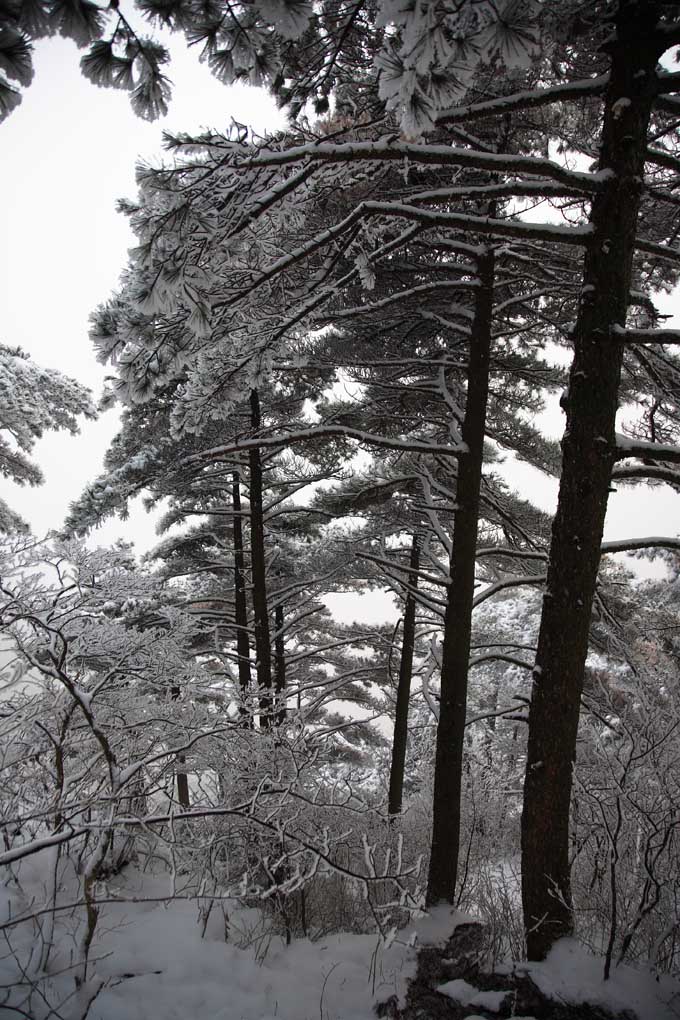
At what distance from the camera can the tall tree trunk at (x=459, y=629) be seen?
5.00m

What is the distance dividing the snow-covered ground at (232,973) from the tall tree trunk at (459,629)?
90 cm

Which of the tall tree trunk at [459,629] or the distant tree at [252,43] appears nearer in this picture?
the distant tree at [252,43]

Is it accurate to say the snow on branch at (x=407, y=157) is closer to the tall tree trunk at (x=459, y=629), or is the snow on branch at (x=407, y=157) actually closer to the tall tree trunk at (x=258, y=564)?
the tall tree trunk at (x=459, y=629)

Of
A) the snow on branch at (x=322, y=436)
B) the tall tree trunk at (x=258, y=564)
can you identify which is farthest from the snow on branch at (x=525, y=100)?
the tall tree trunk at (x=258, y=564)

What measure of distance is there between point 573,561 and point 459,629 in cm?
228

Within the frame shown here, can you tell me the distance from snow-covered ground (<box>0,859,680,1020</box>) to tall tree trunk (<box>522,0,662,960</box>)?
40 cm

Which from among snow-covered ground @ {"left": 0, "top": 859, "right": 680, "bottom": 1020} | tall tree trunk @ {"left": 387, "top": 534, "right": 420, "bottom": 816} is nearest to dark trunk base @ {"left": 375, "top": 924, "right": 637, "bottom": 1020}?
snow-covered ground @ {"left": 0, "top": 859, "right": 680, "bottom": 1020}

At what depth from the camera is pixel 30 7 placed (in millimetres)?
1876

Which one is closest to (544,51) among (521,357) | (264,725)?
(521,357)

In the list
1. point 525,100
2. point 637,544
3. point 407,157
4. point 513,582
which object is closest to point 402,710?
point 513,582

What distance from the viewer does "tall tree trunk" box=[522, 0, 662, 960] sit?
3.08 metres

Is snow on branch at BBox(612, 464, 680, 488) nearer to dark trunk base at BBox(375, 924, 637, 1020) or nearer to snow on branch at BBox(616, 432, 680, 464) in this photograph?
snow on branch at BBox(616, 432, 680, 464)

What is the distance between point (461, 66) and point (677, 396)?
3.27m

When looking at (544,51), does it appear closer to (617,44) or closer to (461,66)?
(617,44)
